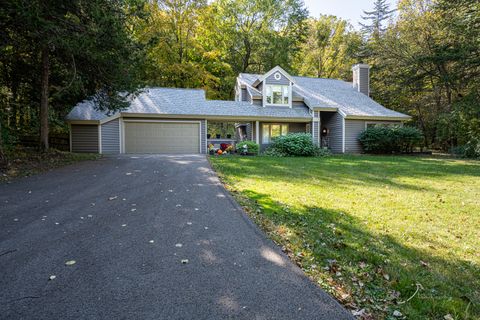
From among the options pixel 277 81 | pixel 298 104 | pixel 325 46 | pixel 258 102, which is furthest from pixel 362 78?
pixel 325 46

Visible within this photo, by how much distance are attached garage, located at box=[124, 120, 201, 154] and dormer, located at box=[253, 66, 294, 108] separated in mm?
5385

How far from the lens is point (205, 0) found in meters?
23.7

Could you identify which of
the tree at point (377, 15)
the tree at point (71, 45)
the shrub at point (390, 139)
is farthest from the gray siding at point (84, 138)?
the tree at point (377, 15)

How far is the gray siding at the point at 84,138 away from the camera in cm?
1503

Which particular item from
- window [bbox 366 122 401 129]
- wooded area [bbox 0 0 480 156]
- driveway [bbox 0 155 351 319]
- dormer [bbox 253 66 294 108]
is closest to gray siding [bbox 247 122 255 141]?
dormer [bbox 253 66 294 108]

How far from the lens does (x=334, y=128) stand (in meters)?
18.9

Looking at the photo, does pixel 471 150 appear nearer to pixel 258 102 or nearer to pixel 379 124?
pixel 379 124

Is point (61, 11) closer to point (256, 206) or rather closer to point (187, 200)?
point (187, 200)

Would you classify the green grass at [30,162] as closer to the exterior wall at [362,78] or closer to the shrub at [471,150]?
the shrub at [471,150]

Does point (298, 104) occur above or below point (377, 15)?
below

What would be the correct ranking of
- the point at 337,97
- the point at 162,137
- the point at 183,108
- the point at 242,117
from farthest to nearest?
the point at 337,97 < the point at 242,117 < the point at 183,108 < the point at 162,137

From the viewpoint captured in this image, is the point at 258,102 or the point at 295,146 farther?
the point at 258,102

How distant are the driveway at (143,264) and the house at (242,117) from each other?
34.8 ft

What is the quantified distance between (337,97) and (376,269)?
63.4ft
